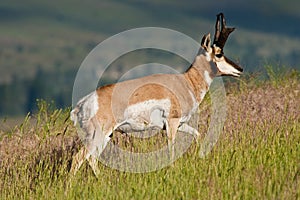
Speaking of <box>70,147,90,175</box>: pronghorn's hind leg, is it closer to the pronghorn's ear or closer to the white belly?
the white belly

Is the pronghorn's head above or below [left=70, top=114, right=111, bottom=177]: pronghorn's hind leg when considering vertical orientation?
above

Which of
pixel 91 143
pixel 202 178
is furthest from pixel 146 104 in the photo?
pixel 202 178

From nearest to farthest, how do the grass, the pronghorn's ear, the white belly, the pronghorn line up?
the grass, the pronghorn, the white belly, the pronghorn's ear

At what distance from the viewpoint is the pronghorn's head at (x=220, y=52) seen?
415 inches

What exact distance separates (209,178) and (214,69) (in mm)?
3697

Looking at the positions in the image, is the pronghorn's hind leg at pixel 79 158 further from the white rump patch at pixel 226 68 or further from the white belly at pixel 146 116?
the white rump patch at pixel 226 68

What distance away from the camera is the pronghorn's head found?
1055cm

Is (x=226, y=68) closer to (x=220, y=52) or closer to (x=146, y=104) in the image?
(x=220, y=52)

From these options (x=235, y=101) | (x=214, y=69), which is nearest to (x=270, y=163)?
(x=214, y=69)

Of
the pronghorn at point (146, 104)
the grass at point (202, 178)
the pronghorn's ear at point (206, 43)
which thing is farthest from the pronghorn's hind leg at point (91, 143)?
the pronghorn's ear at point (206, 43)

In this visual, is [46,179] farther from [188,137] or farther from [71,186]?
[188,137]

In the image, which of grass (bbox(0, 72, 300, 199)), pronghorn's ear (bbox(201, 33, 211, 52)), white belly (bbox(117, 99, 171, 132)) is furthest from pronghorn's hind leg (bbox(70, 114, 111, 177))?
pronghorn's ear (bbox(201, 33, 211, 52))

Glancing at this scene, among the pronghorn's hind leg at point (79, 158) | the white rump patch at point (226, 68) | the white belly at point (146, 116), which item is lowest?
the pronghorn's hind leg at point (79, 158)

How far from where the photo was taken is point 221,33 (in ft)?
34.9
